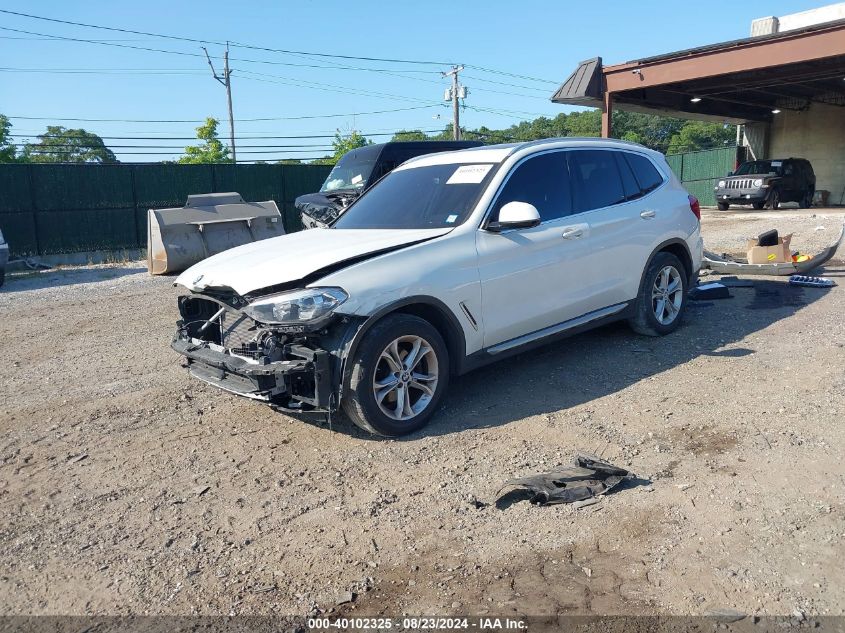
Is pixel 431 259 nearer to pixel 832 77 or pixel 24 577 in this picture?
pixel 24 577

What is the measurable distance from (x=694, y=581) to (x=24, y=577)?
117 inches

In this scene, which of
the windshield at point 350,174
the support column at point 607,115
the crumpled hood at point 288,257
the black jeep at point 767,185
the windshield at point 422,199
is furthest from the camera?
the black jeep at point 767,185

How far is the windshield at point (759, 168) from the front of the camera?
24906 millimetres

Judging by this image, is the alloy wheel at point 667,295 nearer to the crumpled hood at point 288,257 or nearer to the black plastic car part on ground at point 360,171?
the crumpled hood at point 288,257

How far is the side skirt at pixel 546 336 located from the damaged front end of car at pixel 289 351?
106 cm

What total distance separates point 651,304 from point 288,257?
11.8ft

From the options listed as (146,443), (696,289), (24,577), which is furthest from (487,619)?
(696,289)

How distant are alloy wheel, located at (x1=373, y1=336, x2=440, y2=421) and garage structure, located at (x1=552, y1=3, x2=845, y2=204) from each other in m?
15.4

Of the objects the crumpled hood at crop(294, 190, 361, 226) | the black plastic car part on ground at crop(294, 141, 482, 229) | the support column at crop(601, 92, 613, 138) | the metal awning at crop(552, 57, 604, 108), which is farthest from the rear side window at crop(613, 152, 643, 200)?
the support column at crop(601, 92, 613, 138)

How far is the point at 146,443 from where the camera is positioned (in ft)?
15.7

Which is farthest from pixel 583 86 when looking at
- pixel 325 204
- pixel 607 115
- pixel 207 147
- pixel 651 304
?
pixel 207 147

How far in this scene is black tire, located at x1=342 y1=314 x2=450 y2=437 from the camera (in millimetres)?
4414

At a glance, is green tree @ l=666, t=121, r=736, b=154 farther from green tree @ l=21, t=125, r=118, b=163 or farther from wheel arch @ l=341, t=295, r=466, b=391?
wheel arch @ l=341, t=295, r=466, b=391

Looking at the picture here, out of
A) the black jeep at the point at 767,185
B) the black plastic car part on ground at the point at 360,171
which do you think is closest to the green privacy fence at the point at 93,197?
the black plastic car part on ground at the point at 360,171
